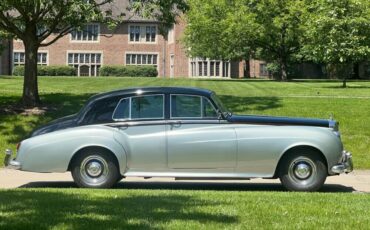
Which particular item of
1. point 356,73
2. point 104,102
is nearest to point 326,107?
point 104,102

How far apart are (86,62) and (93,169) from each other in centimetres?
5683

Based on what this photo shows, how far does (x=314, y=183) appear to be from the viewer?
360 inches

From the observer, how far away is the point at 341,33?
32125 mm

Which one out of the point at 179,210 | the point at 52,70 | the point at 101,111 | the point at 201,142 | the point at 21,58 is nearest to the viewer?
the point at 179,210

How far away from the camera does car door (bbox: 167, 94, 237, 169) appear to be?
360 inches

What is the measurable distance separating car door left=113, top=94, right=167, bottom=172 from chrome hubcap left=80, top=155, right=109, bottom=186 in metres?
0.41

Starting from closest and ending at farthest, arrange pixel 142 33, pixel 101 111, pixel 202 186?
pixel 101 111 → pixel 202 186 → pixel 142 33

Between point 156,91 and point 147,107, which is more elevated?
point 156,91

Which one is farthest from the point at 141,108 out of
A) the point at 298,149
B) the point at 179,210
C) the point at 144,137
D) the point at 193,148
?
the point at 179,210

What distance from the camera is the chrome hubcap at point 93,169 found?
9.26 m

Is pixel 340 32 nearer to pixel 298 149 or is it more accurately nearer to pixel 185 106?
pixel 298 149

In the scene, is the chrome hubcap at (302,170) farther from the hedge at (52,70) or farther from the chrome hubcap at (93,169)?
the hedge at (52,70)

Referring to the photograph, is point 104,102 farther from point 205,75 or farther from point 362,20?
point 205,75

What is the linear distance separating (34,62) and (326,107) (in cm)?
881
